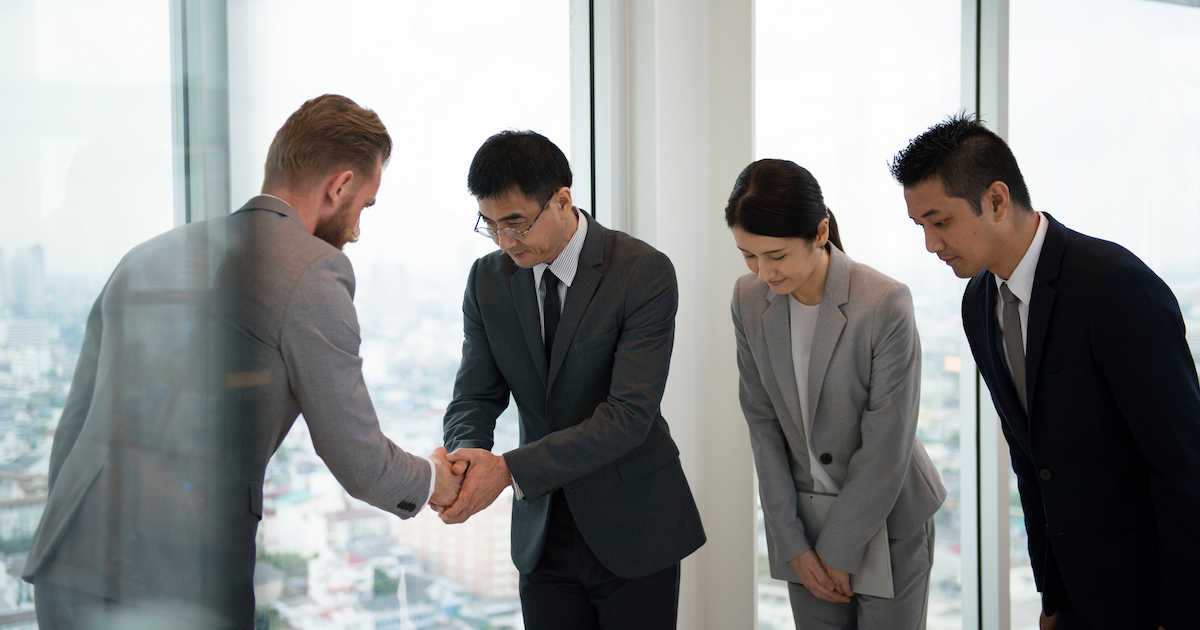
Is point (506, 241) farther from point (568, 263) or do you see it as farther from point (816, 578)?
point (816, 578)

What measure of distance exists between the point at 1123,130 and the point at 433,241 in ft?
10.1

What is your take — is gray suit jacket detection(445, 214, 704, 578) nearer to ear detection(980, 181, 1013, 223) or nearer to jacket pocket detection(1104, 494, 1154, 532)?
ear detection(980, 181, 1013, 223)

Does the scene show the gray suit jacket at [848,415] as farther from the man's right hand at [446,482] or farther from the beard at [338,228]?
the beard at [338,228]

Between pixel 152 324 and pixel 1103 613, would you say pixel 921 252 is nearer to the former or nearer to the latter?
pixel 1103 613

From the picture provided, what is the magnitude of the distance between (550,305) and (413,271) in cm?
56

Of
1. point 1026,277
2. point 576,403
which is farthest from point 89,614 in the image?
point 1026,277

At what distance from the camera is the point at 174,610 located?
1.05 meters

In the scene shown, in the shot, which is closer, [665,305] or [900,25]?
[665,305]

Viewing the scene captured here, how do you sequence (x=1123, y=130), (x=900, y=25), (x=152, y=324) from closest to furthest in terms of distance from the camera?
(x=152, y=324) → (x=900, y=25) → (x=1123, y=130)

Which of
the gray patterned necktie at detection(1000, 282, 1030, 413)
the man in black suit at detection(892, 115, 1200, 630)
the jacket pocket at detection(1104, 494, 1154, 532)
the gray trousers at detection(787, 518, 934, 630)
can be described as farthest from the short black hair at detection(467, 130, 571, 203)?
the jacket pocket at detection(1104, 494, 1154, 532)

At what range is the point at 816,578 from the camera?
176 cm

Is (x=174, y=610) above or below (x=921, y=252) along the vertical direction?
below

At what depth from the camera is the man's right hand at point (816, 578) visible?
5.76 ft

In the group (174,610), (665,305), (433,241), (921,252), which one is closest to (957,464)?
(921,252)
